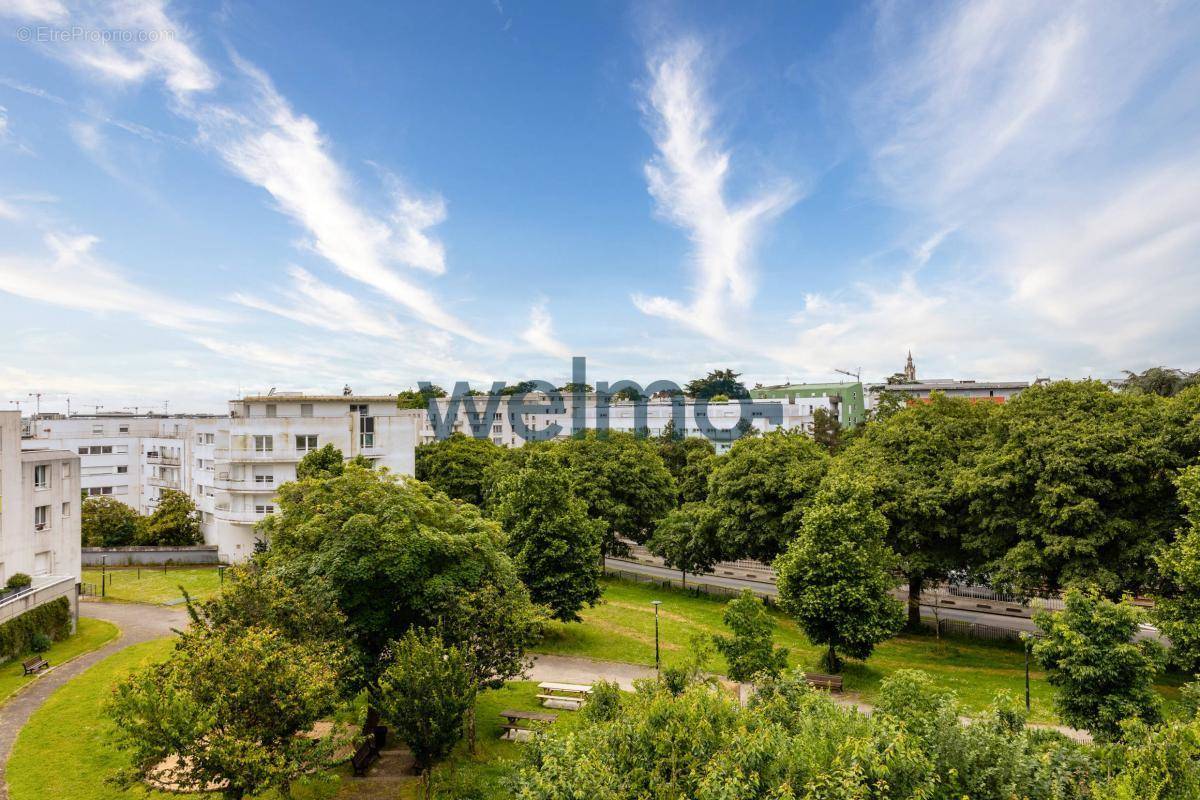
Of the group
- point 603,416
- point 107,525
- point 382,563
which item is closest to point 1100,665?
point 382,563

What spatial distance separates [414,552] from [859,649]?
1642 centimetres

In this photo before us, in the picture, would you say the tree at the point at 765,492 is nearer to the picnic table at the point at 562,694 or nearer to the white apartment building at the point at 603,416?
the picnic table at the point at 562,694

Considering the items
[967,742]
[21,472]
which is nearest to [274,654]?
[967,742]

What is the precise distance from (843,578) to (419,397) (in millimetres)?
103324

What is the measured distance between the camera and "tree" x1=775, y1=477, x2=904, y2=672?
22.6m

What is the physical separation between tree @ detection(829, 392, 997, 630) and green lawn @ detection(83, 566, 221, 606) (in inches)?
1439

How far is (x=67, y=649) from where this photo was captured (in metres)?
28.0

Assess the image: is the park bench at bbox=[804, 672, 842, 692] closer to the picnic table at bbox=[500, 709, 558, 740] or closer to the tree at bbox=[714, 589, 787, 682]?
the tree at bbox=[714, 589, 787, 682]

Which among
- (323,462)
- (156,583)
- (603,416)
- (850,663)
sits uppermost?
(603,416)

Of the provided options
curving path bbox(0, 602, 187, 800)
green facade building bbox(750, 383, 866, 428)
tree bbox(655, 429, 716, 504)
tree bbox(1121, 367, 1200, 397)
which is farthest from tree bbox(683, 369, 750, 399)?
curving path bbox(0, 602, 187, 800)

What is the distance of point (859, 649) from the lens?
23422 mm

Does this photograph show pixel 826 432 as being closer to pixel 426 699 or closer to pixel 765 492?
pixel 765 492

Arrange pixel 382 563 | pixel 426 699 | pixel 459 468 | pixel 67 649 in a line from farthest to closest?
1. pixel 459 468
2. pixel 67 649
3. pixel 382 563
4. pixel 426 699

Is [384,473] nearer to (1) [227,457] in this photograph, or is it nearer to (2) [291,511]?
(2) [291,511]
